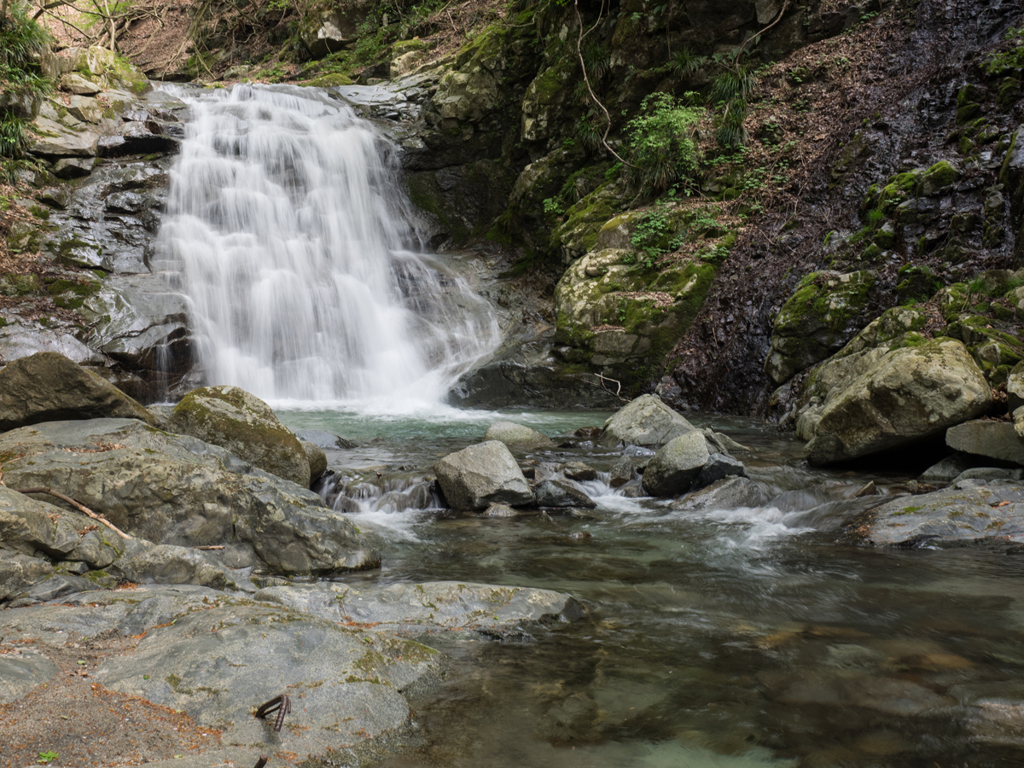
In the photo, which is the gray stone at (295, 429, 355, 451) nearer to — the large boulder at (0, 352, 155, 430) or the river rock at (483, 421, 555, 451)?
the river rock at (483, 421, 555, 451)

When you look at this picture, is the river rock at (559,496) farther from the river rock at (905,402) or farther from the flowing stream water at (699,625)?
the river rock at (905,402)

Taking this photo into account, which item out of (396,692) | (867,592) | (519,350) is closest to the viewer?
(396,692)

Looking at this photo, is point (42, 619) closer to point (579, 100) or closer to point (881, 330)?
point (881, 330)

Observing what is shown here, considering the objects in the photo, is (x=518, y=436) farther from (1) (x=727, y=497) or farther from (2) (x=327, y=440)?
(1) (x=727, y=497)

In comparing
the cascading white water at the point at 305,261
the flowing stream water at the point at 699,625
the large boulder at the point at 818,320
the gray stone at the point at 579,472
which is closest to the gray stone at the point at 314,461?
the flowing stream water at the point at 699,625

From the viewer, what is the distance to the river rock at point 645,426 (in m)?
7.97

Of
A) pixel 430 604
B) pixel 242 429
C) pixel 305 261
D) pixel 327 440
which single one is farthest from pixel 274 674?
pixel 305 261

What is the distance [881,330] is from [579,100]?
10.1 meters

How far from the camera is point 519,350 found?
12.2 metres

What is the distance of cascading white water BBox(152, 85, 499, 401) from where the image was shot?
12547 mm

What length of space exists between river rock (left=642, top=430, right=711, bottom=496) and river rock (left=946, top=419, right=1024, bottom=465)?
6.82 ft

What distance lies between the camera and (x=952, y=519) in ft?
14.9

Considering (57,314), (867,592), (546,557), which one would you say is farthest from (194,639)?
(57,314)

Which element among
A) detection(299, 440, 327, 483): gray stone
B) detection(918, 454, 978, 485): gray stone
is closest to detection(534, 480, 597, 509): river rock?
detection(299, 440, 327, 483): gray stone
